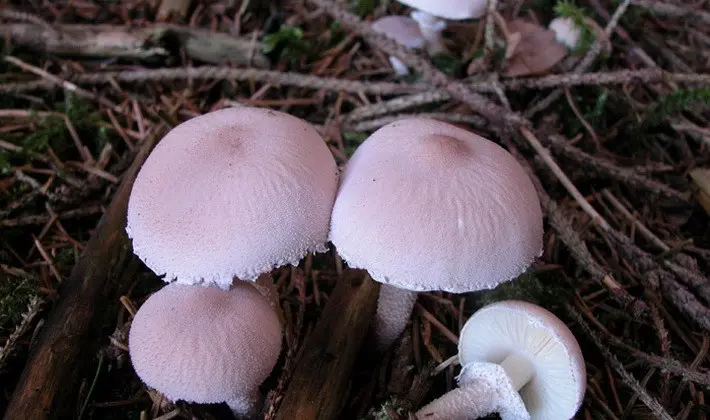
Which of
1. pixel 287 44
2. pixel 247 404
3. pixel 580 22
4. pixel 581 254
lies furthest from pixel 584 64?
pixel 247 404

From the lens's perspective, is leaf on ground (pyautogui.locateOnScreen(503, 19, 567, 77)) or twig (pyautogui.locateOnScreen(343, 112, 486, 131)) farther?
leaf on ground (pyautogui.locateOnScreen(503, 19, 567, 77))

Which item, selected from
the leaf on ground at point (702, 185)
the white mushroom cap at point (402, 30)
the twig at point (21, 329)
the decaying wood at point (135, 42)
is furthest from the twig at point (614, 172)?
the twig at point (21, 329)

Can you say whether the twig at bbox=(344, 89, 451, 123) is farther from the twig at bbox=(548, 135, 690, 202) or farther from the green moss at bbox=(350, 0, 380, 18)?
the green moss at bbox=(350, 0, 380, 18)

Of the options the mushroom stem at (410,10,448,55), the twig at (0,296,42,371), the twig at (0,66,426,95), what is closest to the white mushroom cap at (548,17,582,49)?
the mushroom stem at (410,10,448,55)

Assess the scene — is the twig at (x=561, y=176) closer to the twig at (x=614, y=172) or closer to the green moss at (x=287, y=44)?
the twig at (x=614, y=172)

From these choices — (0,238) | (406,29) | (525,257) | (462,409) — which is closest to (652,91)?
(406,29)

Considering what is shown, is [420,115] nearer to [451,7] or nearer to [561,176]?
[451,7]

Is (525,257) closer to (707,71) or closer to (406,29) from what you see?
(406,29)
